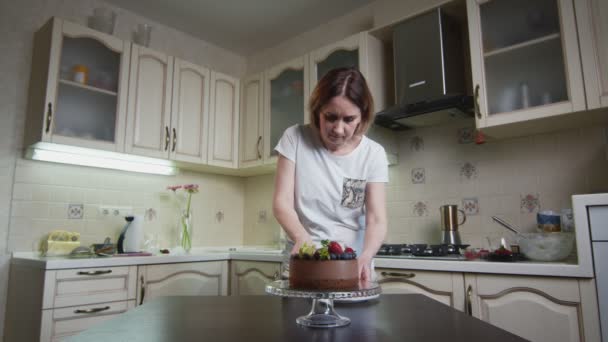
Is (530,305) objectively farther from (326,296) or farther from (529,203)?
(326,296)

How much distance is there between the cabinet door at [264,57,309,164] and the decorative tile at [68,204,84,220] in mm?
1204

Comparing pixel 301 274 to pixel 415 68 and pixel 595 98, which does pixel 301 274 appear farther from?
pixel 415 68

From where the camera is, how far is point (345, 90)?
1.20 m

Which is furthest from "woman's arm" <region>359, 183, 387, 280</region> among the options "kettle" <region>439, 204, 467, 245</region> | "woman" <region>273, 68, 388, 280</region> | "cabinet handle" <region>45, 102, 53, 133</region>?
"cabinet handle" <region>45, 102, 53, 133</region>

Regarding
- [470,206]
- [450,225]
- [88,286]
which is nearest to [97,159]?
[88,286]

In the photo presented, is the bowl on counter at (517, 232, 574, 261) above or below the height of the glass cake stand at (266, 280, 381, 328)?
above

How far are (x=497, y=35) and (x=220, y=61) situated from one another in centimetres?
224

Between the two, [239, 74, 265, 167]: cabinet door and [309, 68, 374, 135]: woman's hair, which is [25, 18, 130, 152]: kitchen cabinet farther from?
[309, 68, 374, 135]: woman's hair

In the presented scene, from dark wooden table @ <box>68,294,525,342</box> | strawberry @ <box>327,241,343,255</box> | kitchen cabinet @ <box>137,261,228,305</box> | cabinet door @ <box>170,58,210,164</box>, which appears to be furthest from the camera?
cabinet door @ <box>170,58,210,164</box>

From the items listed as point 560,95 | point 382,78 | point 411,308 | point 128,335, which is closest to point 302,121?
point 382,78

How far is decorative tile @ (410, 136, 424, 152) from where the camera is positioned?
2539 millimetres

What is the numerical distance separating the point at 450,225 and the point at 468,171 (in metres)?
0.33

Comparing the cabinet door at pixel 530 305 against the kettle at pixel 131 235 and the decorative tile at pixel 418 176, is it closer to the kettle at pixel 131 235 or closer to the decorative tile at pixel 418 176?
the decorative tile at pixel 418 176

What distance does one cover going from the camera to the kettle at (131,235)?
2.49m
